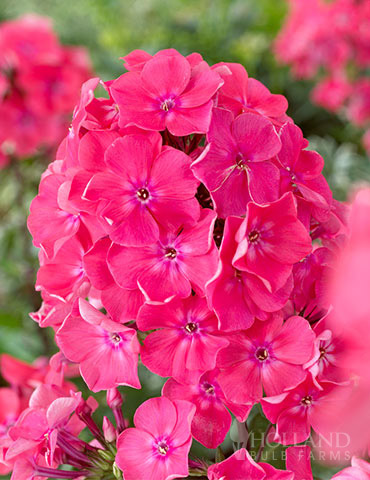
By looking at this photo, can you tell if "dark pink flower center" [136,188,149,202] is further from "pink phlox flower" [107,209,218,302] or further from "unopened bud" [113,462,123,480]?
"unopened bud" [113,462,123,480]

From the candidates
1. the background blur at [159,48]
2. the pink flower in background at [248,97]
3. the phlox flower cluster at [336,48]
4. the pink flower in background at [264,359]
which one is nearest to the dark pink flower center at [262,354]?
the pink flower in background at [264,359]

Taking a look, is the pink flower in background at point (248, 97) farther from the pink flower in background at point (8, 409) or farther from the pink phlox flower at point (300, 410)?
the pink flower in background at point (8, 409)

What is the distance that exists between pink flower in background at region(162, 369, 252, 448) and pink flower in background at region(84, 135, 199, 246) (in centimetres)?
13

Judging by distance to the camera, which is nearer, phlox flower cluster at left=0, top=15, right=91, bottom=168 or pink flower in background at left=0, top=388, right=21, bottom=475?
pink flower in background at left=0, top=388, right=21, bottom=475

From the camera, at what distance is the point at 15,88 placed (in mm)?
1223

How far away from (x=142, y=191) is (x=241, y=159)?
84 millimetres

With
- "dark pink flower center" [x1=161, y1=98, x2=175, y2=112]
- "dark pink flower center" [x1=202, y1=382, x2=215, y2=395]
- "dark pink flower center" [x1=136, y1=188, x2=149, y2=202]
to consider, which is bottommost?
"dark pink flower center" [x1=202, y1=382, x2=215, y2=395]

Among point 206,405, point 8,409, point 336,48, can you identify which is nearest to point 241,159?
point 206,405

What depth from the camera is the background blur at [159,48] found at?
133cm

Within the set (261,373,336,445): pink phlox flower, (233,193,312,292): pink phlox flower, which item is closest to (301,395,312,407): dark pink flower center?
(261,373,336,445): pink phlox flower

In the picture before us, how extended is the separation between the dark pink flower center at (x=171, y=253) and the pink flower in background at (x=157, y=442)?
118 millimetres

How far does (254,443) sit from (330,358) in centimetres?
13

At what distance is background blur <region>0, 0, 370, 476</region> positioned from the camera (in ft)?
4.35

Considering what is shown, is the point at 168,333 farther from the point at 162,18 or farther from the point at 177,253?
the point at 162,18
